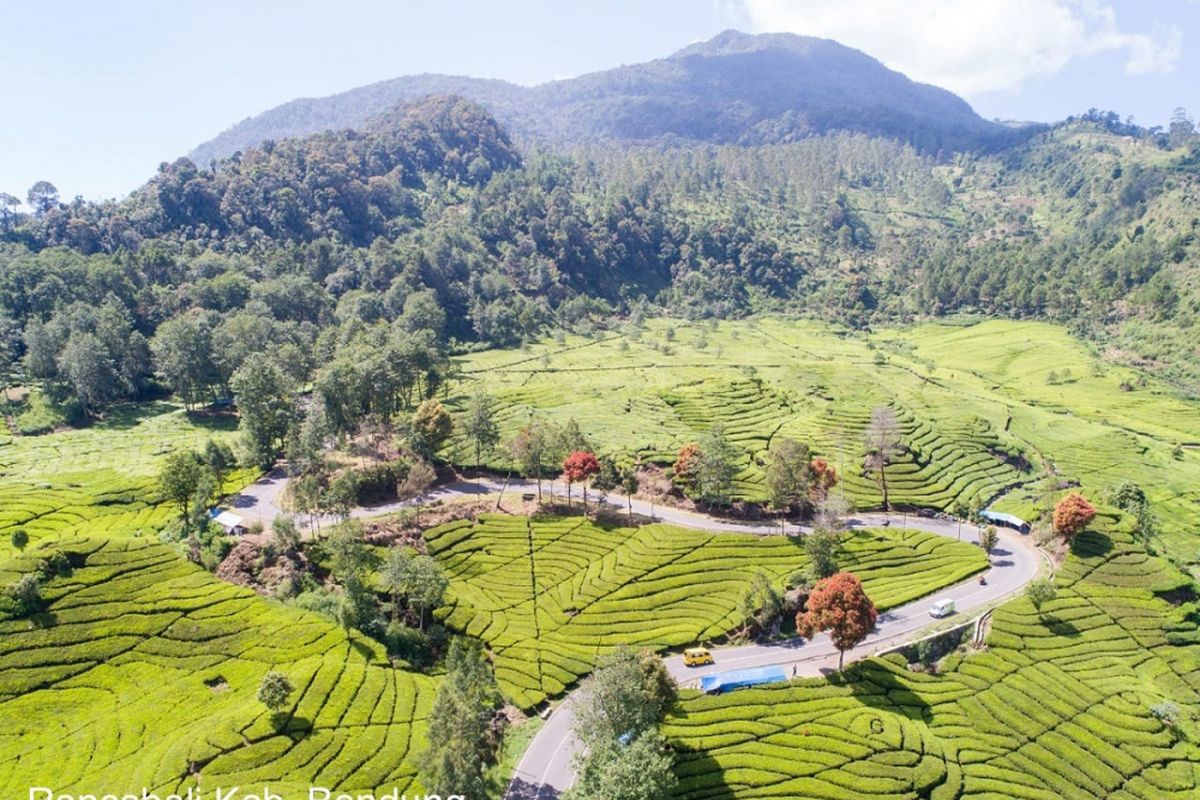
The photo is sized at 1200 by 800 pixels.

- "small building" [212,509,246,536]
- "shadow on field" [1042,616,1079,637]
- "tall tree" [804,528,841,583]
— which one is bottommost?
"shadow on field" [1042,616,1079,637]

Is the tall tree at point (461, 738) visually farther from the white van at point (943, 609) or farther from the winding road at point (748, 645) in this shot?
the white van at point (943, 609)

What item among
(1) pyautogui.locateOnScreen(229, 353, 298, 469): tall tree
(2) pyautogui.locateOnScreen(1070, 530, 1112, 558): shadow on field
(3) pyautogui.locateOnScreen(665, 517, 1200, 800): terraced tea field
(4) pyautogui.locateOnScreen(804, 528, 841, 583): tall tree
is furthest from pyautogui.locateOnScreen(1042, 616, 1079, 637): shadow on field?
(1) pyautogui.locateOnScreen(229, 353, 298, 469): tall tree

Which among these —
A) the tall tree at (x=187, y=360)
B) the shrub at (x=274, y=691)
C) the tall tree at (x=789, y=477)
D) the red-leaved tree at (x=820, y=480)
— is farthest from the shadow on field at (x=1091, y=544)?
the tall tree at (x=187, y=360)

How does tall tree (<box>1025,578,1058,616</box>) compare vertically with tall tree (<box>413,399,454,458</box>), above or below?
below

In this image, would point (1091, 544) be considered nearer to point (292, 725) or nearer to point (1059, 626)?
point (1059, 626)

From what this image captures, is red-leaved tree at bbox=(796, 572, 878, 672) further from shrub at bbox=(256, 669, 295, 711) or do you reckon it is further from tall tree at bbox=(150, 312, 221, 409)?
tall tree at bbox=(150, 312, 221, 409)
